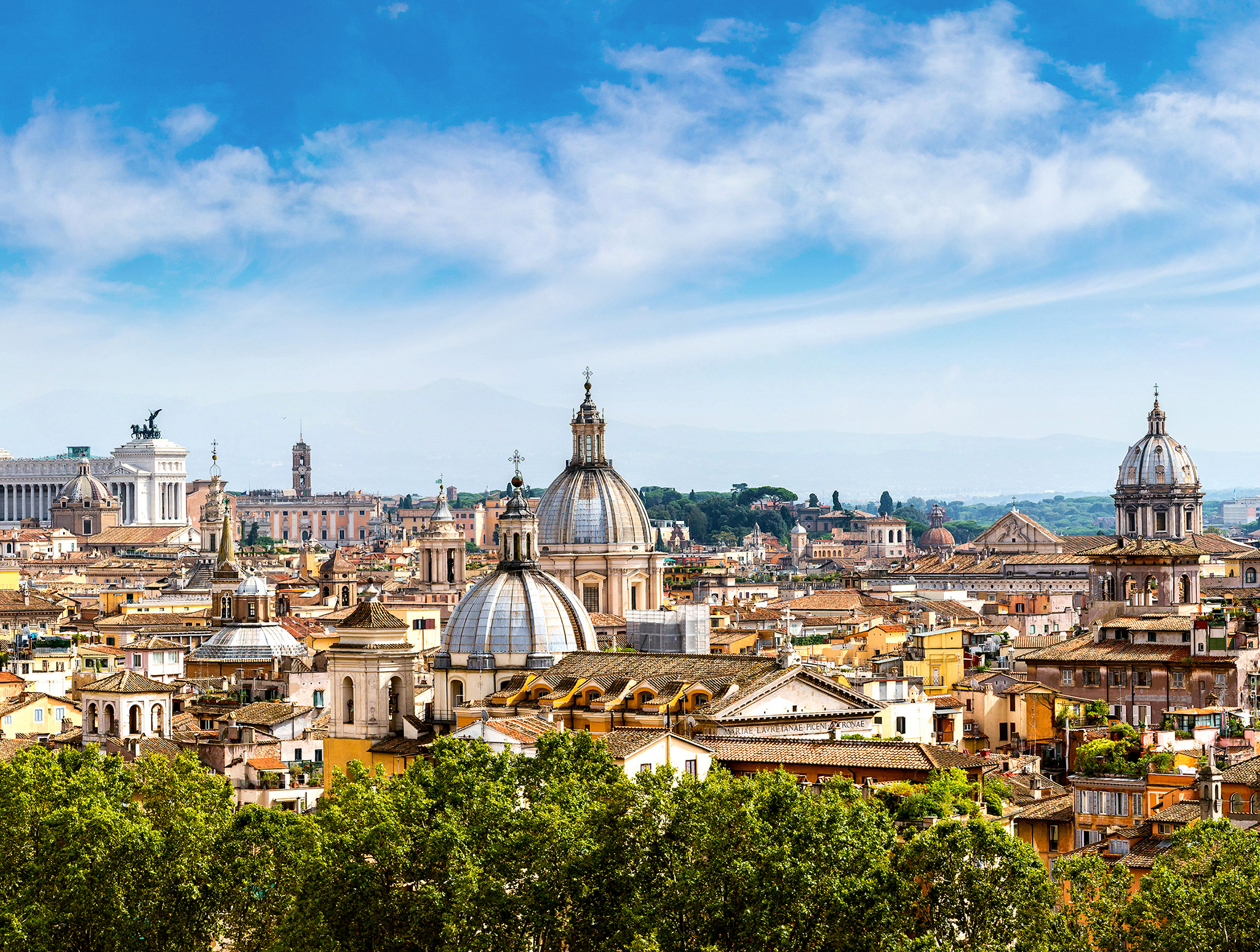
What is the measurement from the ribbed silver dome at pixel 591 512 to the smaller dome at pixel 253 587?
12.9 meters

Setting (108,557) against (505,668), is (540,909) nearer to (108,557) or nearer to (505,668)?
(505,668)

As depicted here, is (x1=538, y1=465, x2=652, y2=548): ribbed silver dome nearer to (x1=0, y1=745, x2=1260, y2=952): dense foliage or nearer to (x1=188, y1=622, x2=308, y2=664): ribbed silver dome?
(x1=188, y1=622, x2=308, y2=664): ribbed silver dome

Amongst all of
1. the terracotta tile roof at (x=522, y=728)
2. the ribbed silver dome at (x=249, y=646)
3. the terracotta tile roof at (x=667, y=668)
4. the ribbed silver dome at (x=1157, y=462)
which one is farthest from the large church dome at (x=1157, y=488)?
the terracotta tile roof at (x=522, y=728)

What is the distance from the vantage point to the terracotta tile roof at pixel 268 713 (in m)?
55.4

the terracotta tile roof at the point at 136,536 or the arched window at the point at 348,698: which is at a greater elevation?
the terracotta tile roof at the point at 136,536

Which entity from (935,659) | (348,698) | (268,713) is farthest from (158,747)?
(935,659)

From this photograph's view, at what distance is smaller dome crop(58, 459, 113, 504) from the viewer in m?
183

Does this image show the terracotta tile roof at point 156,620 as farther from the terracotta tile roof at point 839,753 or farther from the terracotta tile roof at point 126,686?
the terracotta tile roof at point 839,753

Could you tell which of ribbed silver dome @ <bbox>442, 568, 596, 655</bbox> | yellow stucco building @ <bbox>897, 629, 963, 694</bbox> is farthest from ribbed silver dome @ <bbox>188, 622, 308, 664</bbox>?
ribbed silver dome @ <bbox>442, 568, 596, 655</bbox>

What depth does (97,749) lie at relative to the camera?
4803 cm

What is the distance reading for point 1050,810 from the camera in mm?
39219

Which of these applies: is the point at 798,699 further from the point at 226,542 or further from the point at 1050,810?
the point at 226,542

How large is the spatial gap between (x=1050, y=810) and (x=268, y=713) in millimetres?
24100

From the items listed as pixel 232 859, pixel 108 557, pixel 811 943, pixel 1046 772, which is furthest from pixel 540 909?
pixel 108 557
